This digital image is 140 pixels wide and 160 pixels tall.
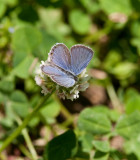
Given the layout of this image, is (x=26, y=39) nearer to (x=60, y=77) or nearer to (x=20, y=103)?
(x=20, y=103)

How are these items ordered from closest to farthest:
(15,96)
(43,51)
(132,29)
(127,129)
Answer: (127,129), (15,96), (43,51), (132,29)

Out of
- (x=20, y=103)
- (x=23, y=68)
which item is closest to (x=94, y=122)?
(x=20, y=103)

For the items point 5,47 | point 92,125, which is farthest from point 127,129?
point 5,47

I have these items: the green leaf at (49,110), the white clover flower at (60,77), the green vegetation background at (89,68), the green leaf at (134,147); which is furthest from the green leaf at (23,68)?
the green leaf at (134,147)

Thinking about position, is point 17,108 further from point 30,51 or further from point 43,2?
point 43,2

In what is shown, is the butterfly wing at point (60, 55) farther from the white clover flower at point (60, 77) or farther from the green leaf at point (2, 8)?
the green leaf at point (2, 8)
